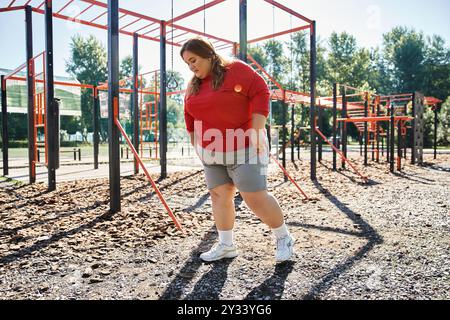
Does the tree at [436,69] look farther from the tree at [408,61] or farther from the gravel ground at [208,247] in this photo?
the gravel ground at [208,247]

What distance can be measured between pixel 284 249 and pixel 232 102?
3.37ft

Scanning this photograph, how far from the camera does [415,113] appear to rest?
32.7 ft

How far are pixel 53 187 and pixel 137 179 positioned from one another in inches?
66.5

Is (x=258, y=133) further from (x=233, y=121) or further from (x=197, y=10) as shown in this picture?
(x=197, y=10)

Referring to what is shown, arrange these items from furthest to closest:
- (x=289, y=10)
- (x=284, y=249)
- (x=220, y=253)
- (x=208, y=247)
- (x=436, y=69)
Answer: (x=436, y=69)
(x=289, y=10)
(x=208, y=247)
(x=220, y=253)
(x=284, y=249)

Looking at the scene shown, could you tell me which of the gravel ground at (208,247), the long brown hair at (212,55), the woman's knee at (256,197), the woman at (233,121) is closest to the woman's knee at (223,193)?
the woman at (233,121)

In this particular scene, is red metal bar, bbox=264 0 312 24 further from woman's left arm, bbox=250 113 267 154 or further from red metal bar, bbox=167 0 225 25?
woman's left arm, bbox=250 113 267 154

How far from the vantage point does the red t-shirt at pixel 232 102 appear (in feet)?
6.87

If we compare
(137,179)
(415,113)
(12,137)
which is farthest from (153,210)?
(12,137)

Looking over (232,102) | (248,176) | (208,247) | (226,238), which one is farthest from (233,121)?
(208,247)

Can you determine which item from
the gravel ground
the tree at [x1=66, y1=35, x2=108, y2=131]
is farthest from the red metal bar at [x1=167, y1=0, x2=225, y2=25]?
the tree at [x1=66, y1=35, x2=108, y2=131]

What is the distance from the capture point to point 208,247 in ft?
8.83

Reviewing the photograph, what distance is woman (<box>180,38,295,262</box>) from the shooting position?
210cm
